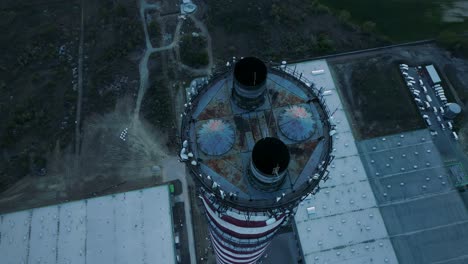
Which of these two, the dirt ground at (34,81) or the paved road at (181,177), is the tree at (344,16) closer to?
the paved road at (181,177)

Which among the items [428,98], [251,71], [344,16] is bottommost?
[428,98]

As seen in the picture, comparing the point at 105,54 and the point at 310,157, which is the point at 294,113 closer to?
the point at 310,157

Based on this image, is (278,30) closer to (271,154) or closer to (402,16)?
(402,16)

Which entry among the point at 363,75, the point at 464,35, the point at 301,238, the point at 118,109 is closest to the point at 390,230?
the point at 301,238

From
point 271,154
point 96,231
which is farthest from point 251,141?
point 96,231

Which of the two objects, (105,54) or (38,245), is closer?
(38,245)

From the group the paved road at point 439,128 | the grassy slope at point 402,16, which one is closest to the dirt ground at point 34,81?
the grassy slope at point 402,16

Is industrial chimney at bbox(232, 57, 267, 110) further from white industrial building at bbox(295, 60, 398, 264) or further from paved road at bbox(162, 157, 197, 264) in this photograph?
paved road at bbox(162, 157, 197, 264)
